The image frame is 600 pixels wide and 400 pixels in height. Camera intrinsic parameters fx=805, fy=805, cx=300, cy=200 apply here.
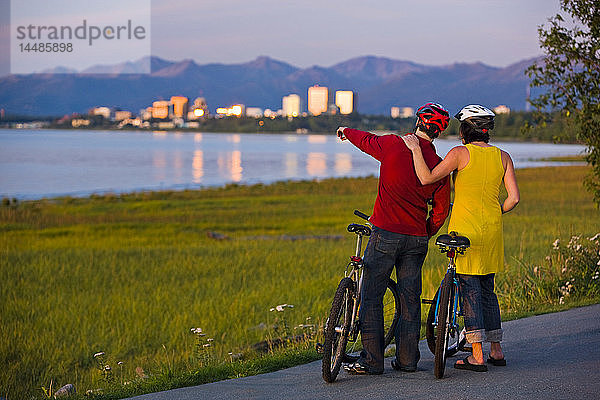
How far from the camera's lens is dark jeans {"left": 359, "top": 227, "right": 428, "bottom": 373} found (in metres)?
6.73

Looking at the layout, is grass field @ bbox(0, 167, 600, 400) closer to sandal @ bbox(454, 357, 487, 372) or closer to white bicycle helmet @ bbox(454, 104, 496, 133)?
sandal @ bbox(454, 357, 487, 372)

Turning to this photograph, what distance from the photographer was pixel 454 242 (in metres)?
6.62

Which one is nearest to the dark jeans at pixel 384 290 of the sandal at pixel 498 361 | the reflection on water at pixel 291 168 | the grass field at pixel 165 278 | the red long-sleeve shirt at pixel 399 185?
the red long-sleeve shirt at pixel 399 185

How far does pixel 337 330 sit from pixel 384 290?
55 centimetres

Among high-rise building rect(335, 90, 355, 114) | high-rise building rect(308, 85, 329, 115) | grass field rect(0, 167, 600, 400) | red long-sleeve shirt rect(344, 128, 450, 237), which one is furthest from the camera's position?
grass field rect(0, 167, 600, 400)

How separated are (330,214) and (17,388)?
26669 mm

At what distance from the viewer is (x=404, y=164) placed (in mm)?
6672

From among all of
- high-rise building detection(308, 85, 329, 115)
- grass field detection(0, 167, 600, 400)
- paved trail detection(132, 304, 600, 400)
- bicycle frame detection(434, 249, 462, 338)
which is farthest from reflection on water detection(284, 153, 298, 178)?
bicycle frame detection(434, 249, 462, 338)

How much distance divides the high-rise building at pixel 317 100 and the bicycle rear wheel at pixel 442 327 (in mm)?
2580

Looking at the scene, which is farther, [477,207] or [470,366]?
[470,366]

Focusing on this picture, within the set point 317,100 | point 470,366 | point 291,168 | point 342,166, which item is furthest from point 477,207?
point 342,166

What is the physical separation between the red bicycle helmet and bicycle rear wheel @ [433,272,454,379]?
47.6 inches

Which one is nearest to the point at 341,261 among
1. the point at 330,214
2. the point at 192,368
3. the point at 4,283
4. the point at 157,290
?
the point at 157,290

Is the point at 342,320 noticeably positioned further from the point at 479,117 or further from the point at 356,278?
the point at 479,117
